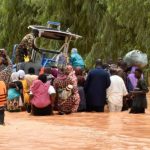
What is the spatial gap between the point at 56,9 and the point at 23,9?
3.59 meters

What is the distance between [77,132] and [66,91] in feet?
13.6

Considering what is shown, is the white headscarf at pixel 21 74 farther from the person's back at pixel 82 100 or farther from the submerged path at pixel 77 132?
the person's back at pixel 82 100

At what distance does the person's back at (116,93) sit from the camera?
16922mm

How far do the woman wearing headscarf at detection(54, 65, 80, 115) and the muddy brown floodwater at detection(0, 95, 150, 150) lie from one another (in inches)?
13.4

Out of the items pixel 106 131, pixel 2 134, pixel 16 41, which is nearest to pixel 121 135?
pixel 106 131

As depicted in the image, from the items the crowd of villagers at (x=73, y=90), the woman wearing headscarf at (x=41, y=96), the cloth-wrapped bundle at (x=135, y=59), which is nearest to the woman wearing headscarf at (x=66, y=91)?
the crowd of villagers at (x=73, y=90)

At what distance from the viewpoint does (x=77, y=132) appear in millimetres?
12227

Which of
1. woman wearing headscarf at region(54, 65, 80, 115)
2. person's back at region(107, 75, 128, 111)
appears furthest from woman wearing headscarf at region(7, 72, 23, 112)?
person's back at region(107, 75, 128, 111)

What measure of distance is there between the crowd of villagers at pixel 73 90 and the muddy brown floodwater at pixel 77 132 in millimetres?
385

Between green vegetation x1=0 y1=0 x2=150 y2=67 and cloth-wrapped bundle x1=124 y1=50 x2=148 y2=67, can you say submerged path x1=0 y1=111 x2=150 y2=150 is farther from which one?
green vegetation x1=0 y1=0 x2=150 y2=67

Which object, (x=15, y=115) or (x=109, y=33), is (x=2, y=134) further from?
(x=109, y=33)

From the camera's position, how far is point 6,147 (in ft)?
33.2

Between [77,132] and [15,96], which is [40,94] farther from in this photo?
[77,132]

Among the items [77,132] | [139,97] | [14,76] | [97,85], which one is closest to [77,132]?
[77,132]
